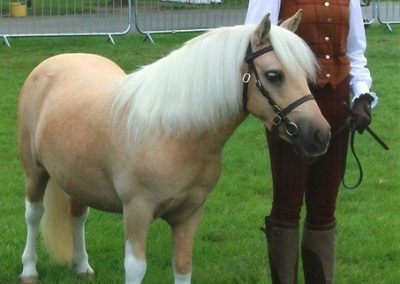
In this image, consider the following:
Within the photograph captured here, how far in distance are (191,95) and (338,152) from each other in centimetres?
92

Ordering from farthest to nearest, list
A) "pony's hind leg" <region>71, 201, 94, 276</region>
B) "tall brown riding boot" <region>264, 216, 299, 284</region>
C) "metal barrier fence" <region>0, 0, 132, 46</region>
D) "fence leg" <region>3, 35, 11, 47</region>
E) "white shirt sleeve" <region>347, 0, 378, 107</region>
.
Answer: "metal barrier fence" <region>0, 0, 132, 46</region> < "fence leg" <region>3, 35, 11, 47</region> < "pony's hind leg" <region>71, 201, 94, 276</region> < "tall brown riding boot" <region>264, 216, 299, 284</region> < "white shirt sleeve" <region>347, 0, 378, 107</region>

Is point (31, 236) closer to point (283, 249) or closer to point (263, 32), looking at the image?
point (283, 249)

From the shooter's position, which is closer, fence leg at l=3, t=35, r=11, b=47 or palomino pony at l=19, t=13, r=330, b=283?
palomino pony at l=19, t=13, r=330, b=283

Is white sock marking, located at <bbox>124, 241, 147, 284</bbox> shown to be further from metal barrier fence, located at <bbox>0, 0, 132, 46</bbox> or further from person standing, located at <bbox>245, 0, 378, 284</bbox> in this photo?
metal barrier fence, located at <bbox>0, 0, 132, 46</bbox>

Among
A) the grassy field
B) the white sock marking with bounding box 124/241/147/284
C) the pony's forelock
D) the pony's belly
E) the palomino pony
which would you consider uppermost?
the pony's forelock

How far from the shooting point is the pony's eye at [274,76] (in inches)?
150

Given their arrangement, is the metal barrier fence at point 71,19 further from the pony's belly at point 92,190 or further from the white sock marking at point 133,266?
the white sock marking at point 133,266

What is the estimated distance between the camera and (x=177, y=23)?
16.3m

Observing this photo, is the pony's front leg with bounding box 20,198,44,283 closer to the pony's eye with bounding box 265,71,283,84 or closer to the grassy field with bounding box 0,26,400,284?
the grassy field with bounding box 0,26,400,284

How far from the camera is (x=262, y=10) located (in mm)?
4199

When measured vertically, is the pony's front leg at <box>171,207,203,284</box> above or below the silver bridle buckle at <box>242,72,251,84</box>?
below

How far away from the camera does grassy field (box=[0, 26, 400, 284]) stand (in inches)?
211


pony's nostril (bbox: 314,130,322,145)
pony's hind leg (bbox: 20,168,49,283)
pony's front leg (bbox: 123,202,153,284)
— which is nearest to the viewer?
pony's nostril (bbox: 314,130,322,145)

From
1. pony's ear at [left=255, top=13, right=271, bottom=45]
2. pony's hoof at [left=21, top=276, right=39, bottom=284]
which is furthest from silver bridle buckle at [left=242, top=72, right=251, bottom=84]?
pony's hoof at [left=21, top=276, right=39, bottom=284]
